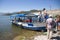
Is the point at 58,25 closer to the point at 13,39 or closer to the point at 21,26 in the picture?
the point at 13,39

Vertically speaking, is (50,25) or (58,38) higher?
(50,25)

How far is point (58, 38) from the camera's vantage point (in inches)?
240

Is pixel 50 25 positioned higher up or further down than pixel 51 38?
higher up

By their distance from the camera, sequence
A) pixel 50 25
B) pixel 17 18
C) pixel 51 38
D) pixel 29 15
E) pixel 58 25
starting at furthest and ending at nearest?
1. pixel 17 18
2. pixel 29 15
3. pixel 58 25
4. pixel 51 38
5. pixel 50 25

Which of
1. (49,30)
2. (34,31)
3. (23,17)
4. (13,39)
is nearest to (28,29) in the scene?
(34,31)

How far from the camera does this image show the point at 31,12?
13680 millimetres

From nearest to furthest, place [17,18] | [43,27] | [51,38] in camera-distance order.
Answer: [51,38] → [43,27] → [17,18]

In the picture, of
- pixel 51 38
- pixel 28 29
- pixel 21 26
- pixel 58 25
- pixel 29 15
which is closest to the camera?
pixel 51 38

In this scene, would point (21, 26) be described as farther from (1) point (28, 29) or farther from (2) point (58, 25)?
(2) point (58, 25)

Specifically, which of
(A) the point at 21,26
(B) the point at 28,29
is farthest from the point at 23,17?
(B) the point at 28,29

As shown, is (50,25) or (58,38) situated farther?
(58,38)

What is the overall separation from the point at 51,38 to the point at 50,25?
66 centimetres

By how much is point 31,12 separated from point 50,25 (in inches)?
318

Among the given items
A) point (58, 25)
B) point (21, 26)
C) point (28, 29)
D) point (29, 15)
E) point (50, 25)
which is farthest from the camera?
point (29, 15)
